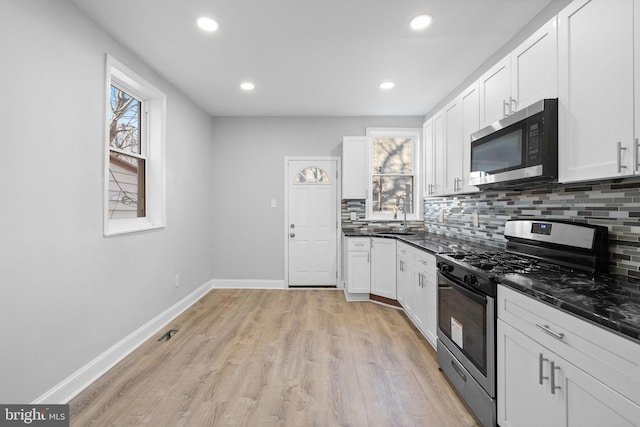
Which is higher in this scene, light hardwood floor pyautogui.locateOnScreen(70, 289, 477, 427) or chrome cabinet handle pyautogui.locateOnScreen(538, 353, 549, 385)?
chrome cabinet handle pyautogui.locateOnScreen(538, 353, 549, 385)

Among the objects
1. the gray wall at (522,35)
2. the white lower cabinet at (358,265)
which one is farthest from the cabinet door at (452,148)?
the white lower cabinet at (358,265)

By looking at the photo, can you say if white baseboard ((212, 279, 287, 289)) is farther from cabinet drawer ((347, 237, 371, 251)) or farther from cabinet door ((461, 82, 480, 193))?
cabinet door ((461, 82, 480, 193))

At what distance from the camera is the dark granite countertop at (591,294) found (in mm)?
964

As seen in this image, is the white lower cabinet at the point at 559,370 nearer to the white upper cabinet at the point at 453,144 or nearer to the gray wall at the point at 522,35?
the white upper cabinet at the point at 453,144

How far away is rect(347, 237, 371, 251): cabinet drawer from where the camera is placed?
3.93 m

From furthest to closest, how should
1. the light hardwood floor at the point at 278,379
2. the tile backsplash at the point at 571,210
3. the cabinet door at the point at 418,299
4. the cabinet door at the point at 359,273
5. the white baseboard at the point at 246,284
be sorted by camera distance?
1. the white baseboard at the point at 246,284
2. the cabinet door at the point at 359,273
3. the cabinet door at the point at 418,299
4. the light hardwood floor at the point at 278,379
5. the tile backsplash at the point at 571,210

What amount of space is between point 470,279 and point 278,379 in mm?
1521

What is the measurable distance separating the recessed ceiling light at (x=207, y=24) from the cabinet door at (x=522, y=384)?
2.80m

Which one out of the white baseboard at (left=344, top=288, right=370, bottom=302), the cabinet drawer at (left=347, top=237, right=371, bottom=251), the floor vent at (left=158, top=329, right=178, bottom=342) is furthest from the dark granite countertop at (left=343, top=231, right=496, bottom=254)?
the floor vent at (left=158, top=329, right=178, bottom=342)

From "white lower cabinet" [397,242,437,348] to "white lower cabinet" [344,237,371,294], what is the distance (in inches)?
19.9

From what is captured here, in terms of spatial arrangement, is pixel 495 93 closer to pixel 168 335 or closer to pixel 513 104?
pixel 513 104

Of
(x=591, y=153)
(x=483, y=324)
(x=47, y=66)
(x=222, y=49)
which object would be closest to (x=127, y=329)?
(x=47, y=66)

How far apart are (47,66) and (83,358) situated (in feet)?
6.50

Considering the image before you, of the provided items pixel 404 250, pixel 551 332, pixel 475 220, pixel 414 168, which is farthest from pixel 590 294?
pixel 414 168
